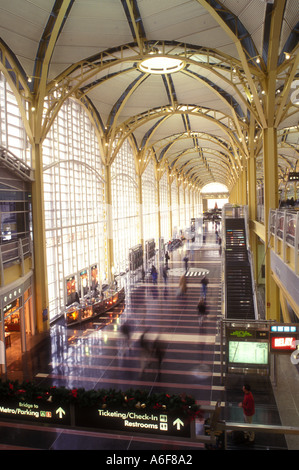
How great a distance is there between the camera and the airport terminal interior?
9461 millimetres

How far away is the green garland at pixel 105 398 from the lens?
8.55m

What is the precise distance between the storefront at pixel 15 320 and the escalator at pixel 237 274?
10.5 meters

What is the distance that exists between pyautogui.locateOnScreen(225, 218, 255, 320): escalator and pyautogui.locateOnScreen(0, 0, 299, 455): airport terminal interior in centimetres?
13

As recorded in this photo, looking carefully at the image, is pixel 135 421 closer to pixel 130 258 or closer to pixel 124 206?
pixel 130 258

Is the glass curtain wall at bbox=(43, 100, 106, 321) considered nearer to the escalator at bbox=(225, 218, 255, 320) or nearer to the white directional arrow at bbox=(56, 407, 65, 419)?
the escalator at bbox=(225, 218, 255, 320)

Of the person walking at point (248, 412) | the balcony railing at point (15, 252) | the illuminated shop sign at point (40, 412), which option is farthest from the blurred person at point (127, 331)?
the person walking at point (248, 412)

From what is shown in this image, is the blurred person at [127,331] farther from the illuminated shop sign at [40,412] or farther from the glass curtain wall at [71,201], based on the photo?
the illuminated shop sign at [40,412]

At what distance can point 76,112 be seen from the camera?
91.4ft

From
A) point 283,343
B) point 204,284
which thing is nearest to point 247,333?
point 283,343

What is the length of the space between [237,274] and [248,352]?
11.1m

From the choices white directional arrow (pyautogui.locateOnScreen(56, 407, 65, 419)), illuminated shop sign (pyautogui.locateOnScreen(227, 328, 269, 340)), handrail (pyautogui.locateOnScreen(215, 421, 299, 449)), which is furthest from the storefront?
handrail (pyautogui.locateOnScreen(215, 421, 299, 449))

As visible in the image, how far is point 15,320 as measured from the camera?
19562 mm

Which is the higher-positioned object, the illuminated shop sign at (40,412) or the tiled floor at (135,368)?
the illuminated shop sign at (40,412)
